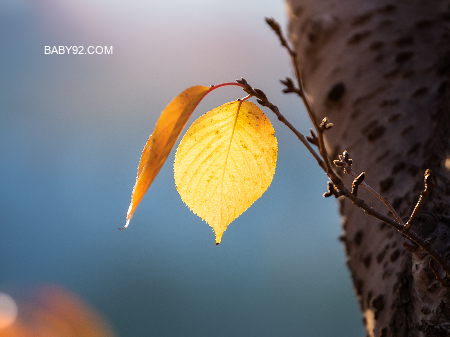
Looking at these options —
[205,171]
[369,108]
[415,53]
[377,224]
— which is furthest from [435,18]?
[205,171]

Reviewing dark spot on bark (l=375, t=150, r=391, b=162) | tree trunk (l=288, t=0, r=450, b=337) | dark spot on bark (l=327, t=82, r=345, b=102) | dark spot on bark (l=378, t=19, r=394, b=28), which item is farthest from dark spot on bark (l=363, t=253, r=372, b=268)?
dark spot on bark (l=378, t=19, r=394, b=28)

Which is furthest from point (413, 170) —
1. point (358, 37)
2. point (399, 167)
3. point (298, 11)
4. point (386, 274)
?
point (298, 11)

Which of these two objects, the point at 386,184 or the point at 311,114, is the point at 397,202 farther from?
the point at 311,114

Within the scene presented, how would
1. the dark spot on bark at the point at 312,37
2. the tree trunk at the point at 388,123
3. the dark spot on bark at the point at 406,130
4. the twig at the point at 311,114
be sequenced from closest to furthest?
the twig at the point at 311,114 < the tree trunk at the point at 388,123 < the dark spot on bark at the point at 406,130 < the dark spot on bark at the point at 312,37

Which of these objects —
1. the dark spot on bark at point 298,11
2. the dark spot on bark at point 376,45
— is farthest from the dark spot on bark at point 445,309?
Result: the dark spot on bark at point 298,11

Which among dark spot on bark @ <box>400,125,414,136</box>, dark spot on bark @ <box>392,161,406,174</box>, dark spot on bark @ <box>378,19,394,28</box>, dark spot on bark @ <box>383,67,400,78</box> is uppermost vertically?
dark spot on bark @ <box>378,19,394,28</box>

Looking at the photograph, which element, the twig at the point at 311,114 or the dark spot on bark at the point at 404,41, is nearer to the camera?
the twig at the point at 311,114

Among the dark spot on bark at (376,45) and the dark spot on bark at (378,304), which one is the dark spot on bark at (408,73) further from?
the dark spot on bark at (378,304)

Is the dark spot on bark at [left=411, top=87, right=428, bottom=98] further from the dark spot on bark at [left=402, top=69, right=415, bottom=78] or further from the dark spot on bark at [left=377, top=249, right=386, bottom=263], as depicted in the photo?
the dark spot on bark at [left=377, top=249, right=386, bottom=263]
